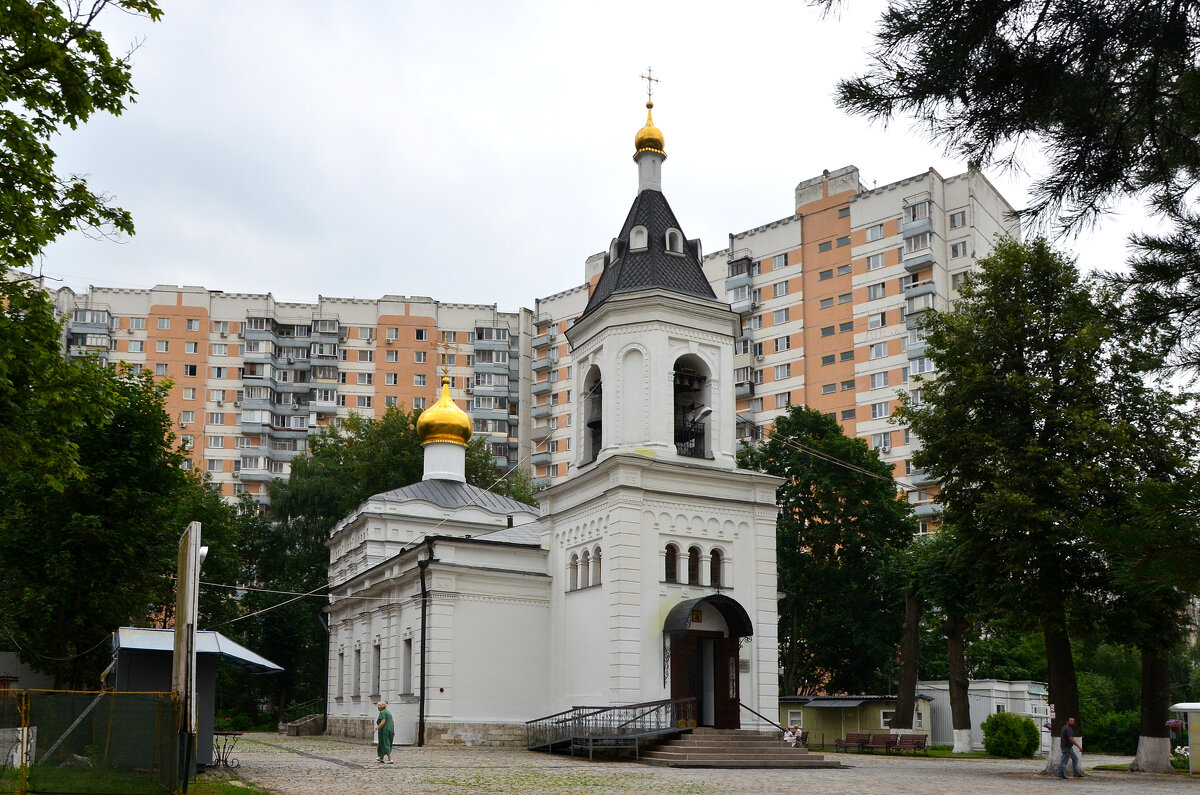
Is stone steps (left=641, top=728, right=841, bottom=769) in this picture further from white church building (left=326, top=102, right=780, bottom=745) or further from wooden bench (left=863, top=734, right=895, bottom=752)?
wooden bench (left=863, top=734, right=895, bottom=752)

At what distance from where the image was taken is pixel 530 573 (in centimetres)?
2911

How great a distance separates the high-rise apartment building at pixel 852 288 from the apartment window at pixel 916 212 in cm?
5

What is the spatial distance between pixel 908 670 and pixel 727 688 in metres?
11.2

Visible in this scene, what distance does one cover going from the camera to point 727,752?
22875mm

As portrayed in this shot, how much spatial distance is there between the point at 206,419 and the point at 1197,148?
78911mm

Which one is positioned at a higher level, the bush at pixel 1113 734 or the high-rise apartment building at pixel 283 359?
the high-rise apartment building at pixel 283 359

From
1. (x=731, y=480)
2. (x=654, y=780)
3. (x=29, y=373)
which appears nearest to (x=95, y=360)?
(x=29, y=373)

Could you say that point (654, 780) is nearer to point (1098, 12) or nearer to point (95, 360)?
point (95, 360)

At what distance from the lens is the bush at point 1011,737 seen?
3058 cm

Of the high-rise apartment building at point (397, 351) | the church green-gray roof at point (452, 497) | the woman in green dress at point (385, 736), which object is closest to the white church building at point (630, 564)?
the woman in green dress at point (385, 736)

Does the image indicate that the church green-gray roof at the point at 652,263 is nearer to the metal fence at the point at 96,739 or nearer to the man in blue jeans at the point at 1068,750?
the man in blue jeans at the point at 1068,750

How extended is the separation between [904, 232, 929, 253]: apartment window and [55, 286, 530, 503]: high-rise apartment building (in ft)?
108

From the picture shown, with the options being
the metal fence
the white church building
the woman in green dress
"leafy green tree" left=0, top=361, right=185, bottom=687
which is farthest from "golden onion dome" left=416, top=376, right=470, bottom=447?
the metal fence

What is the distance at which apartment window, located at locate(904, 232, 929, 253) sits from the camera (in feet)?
192
